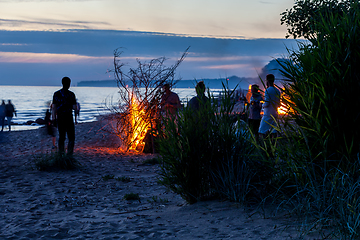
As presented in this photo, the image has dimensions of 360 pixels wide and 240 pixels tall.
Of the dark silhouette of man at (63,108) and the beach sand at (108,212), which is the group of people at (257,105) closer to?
the beach sand at (108,212)

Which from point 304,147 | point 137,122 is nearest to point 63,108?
point 137,122

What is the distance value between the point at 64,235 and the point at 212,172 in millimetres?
1951

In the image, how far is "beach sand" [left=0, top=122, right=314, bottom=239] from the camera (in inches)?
143

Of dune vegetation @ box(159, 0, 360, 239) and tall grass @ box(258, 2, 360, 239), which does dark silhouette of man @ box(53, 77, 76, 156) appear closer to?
dune vegetation @ box(159, 0, 360, 239)

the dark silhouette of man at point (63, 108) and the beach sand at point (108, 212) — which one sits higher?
the dark silhouette of man at point (63, 108)

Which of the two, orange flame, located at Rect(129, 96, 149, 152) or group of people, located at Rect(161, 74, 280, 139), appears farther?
orange flame, located at Rect(129, 96, 149, 152)

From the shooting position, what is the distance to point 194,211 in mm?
4293

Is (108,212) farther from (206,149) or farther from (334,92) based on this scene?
(334,92)

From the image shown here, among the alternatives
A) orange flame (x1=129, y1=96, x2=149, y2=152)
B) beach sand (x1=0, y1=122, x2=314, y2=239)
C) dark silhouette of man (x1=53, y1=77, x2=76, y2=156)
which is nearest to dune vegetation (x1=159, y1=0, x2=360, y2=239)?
beach sand (x1=0, y1=122, x2=314, y2=239)

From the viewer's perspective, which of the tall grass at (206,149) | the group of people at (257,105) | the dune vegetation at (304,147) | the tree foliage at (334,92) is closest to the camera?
the dune vegetation at (304,147)

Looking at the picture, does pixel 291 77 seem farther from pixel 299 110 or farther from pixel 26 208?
pixel 26 208

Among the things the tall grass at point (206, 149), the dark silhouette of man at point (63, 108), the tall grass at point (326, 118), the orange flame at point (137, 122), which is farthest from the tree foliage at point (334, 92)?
the orange flame at point (137, 122)

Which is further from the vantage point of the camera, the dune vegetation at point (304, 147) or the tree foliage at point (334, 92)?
the tree foliage at point (334, 92)

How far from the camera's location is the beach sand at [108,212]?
3.63 meters
